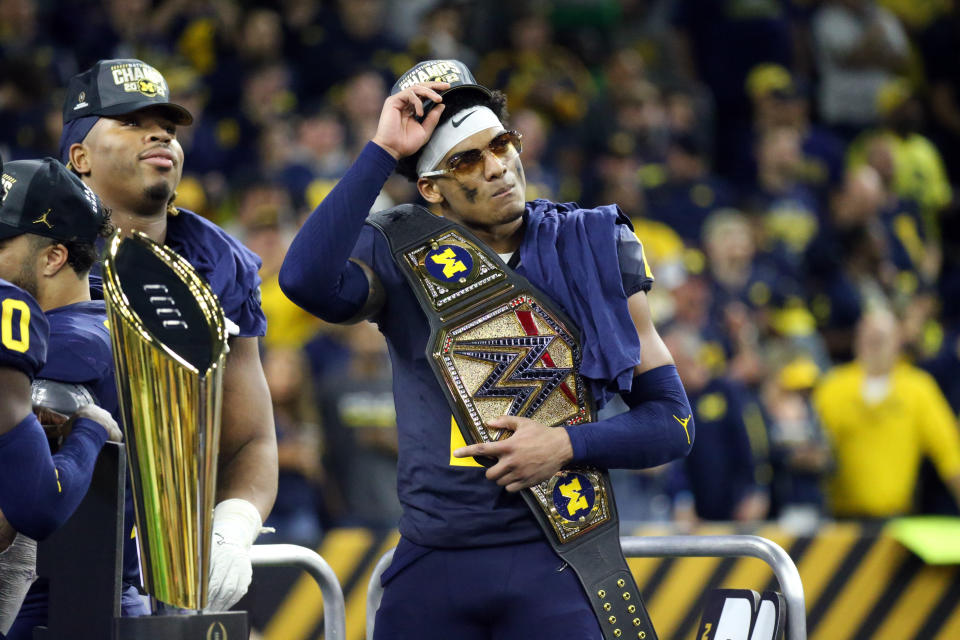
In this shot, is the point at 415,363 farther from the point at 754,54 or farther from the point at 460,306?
the point at 754,54

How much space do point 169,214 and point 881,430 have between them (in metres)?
5.95

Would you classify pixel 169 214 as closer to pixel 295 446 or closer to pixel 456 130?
pixel 456 130

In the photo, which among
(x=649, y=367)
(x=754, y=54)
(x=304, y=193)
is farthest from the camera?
(x=754, y=54)

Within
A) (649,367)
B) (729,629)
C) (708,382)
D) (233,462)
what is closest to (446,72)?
(649,367)

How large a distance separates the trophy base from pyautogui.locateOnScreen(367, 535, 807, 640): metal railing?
1.01 metres

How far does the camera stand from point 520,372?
11.2 feet

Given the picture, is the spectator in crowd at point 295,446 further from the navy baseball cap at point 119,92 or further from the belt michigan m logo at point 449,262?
the belt michigan m logo at point 449,262

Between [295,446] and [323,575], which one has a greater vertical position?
[323,575]

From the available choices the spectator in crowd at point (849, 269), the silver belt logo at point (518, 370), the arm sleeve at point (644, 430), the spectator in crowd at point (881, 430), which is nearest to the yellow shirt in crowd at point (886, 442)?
the spectator in crowd at point (881, 430)

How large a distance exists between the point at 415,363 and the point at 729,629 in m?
1.04

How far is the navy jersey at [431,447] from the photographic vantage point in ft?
11.0

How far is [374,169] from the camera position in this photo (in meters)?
3.45

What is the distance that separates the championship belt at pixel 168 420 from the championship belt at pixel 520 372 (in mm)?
825

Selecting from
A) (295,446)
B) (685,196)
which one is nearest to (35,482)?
(295,446)
